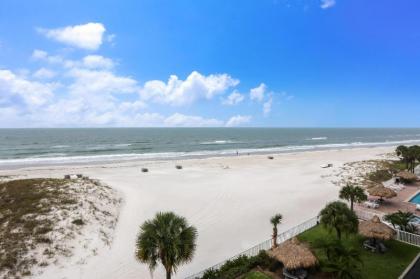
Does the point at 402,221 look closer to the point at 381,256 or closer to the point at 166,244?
the point at 381,256

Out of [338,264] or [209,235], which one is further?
[209,235]

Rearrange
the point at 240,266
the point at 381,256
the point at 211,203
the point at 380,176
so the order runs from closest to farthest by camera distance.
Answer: the point at 240,266
the point at 381,256
the point at 211,203
the point at 380,176

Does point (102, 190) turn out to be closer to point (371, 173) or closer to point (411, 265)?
point (411, 265)

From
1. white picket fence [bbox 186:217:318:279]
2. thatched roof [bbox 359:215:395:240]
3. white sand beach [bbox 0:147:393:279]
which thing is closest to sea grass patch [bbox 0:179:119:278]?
white sand beach [bbox 0:147:393:279]

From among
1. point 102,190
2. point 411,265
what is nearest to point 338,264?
point 411,265

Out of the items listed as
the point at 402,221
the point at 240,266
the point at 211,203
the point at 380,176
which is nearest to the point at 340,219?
the point at 402,221

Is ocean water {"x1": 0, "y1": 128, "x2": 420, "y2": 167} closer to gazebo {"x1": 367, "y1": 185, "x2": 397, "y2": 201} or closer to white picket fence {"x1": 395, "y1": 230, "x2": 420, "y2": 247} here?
gazebo {"x1": 367, "y1": 185, "x2": 397, "y2": 201}
